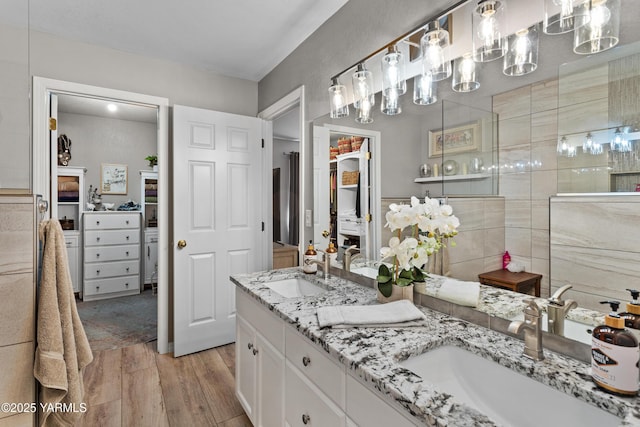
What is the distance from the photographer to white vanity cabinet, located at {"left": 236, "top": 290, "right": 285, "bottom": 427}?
1384 millimetres

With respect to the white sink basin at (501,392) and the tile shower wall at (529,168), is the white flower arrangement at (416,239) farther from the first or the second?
the white sink basin at (501,392)

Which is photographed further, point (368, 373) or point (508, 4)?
point (508, 4)

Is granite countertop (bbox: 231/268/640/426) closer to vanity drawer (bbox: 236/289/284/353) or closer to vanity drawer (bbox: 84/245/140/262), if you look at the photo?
vanity drawer (bbox: 236/289/284/353)

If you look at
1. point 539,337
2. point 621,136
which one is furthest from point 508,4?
point 539,337

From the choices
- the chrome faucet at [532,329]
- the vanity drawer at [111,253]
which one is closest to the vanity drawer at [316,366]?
the chrome faucet at [532,329]

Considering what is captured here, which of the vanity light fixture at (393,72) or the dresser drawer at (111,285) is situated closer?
the vanity light fixture at (393,72)

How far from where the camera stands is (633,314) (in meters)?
0.79

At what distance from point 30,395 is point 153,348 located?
186 cm

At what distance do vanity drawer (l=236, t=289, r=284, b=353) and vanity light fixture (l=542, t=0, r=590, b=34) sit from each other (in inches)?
57.2

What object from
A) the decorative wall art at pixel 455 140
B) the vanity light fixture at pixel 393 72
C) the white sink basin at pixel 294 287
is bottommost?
the white sink basin at pixel 294 287

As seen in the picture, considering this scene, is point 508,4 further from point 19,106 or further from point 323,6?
point 19,106

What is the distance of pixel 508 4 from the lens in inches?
46.6

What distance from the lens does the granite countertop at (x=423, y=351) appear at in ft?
2.30

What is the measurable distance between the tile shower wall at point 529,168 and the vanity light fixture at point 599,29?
0.39 ft
